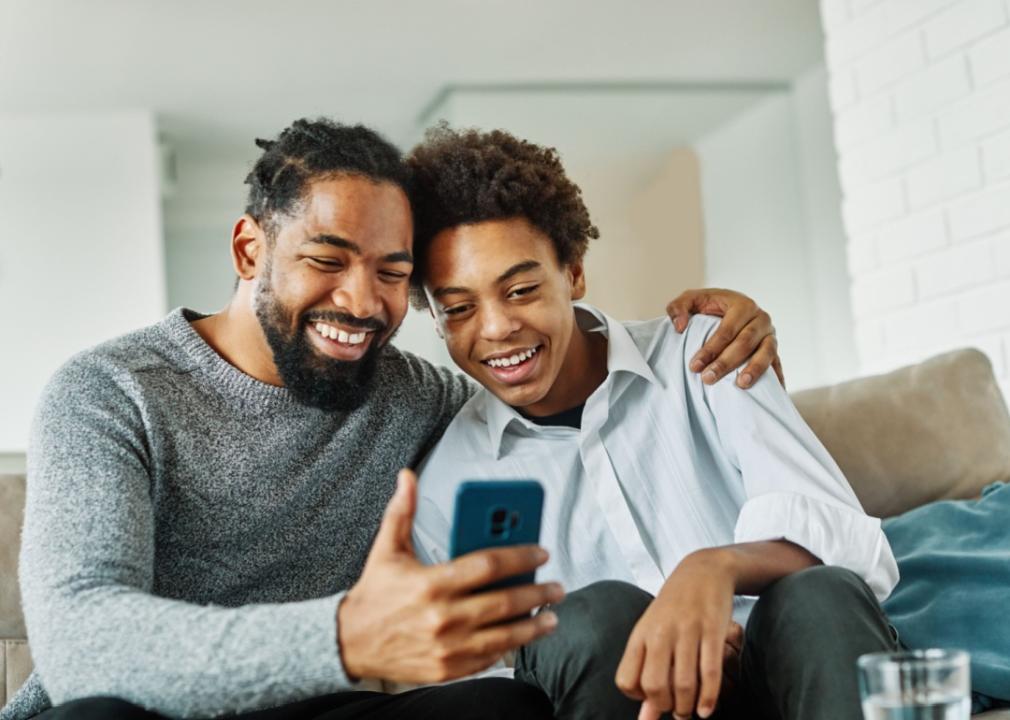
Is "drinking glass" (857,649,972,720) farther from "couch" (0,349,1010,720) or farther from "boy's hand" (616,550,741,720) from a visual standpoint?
"couch" (0,349,1010,720)

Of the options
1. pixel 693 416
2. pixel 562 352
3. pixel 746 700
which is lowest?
pixel 746 700

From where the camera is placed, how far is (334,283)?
1.56m

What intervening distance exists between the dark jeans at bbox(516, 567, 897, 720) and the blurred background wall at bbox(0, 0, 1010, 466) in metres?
3.82

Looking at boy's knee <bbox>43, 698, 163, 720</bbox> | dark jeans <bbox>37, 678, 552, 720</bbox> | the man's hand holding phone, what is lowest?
dark jeans <bbox>37, 678, 552, 720</bbox>

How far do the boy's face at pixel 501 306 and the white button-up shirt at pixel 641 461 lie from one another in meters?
0.07

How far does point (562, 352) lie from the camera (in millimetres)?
1676

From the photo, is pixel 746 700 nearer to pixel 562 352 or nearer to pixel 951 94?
pixel 562 352

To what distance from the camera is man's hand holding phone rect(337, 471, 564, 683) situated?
99cm

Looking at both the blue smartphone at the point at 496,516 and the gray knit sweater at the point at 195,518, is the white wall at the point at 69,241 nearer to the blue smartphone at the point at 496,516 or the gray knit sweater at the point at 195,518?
the gray knit sweater at the point at 195,518

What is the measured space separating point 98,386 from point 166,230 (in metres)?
5.45

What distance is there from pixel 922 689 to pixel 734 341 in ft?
2.61

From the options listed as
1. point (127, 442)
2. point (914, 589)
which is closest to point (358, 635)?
point (127, 442)

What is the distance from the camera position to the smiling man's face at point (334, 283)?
1546mm

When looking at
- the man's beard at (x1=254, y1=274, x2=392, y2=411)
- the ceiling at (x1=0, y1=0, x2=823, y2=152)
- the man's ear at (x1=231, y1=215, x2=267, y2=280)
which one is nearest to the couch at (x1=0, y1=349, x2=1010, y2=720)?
the man's beard at (x1=254, y1=274, x2=392, y2=411)
